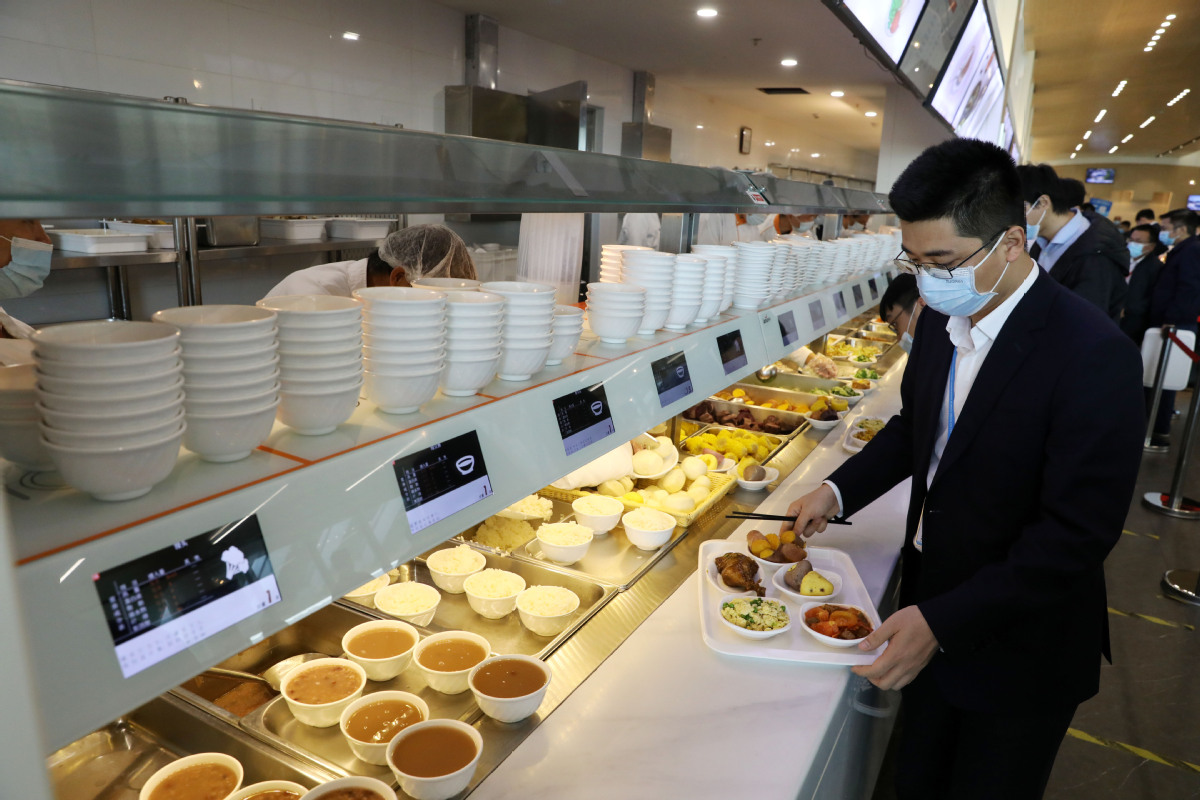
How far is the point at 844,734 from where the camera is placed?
71.6 inches

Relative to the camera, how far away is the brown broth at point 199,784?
1.35 metres

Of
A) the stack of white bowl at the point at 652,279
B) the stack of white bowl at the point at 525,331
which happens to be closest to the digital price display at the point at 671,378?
the stack of white bowl at the point at 652,279

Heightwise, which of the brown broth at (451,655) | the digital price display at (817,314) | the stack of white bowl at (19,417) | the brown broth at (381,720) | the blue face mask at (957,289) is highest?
the blue face mask at (957,289)

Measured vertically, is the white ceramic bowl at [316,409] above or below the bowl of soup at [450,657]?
above

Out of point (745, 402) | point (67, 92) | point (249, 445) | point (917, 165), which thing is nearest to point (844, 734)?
point (917, 165)

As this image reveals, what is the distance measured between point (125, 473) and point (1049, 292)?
1905 millimetres

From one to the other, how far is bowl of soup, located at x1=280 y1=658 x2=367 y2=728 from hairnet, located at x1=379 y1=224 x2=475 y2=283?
66.3 inches

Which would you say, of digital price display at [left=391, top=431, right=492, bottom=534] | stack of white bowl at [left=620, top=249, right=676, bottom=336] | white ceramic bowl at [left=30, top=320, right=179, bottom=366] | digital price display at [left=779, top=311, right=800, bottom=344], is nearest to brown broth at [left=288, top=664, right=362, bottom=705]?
digital price display at [left=391, top=431, right=492, bottom=534]

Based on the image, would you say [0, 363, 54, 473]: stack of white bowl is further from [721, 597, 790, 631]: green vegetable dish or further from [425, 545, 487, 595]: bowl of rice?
[721, 597, 790, 631]: green vegetable dish

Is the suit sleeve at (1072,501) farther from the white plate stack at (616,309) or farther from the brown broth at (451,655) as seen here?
the brown broth at (451,655)

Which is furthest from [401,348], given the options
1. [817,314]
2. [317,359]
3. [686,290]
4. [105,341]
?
[817,314]

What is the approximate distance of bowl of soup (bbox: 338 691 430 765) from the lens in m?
1.46

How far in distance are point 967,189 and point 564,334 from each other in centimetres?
98

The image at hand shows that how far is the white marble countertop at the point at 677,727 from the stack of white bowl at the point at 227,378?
85 centimetres
